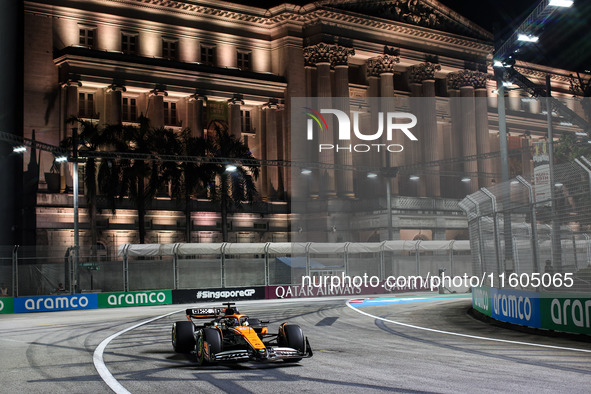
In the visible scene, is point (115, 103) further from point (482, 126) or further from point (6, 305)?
point (482, 126)

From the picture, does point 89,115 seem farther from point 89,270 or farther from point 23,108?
point 89,270

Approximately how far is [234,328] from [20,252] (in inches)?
1178

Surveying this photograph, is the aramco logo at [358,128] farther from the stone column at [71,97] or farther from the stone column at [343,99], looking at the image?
the stone column at [71,97]

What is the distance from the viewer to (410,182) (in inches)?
3103

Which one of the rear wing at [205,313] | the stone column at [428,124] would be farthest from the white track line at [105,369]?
the stone column at [428,124]

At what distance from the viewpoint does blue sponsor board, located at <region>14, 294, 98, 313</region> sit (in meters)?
36.6

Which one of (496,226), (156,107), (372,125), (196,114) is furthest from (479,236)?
(372,125)

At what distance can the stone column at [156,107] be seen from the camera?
67.6 metres

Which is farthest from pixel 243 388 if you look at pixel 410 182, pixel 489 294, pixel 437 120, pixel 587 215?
pixel 437 120

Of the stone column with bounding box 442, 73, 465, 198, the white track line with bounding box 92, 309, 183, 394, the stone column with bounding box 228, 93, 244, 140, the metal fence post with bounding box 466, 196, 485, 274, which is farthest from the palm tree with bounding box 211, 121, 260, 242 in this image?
the white track line with bounding box 92, 309, 183, 394

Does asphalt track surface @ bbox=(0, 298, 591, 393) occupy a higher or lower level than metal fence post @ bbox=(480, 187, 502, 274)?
lower

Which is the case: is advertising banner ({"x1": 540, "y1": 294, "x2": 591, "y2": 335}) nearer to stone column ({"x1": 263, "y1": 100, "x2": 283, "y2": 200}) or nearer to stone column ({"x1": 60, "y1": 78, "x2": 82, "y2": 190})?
stone column ({"x1": 60, "y1": 78, "x2": 82, "y2": 190})

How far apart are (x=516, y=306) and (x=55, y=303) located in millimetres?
24931

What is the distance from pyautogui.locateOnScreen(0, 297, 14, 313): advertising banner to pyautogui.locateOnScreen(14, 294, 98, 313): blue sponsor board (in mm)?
187
